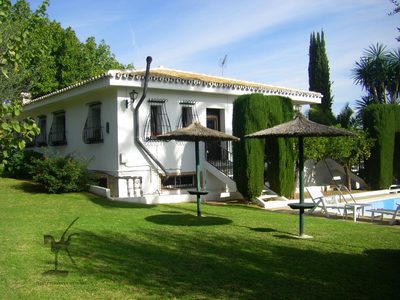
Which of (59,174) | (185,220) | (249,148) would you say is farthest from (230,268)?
(59,174)

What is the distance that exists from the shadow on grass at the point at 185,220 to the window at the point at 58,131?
30.1 feet

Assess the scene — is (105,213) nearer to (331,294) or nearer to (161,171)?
(161,171)

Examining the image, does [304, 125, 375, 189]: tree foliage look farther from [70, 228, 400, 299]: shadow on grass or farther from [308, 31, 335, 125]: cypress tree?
[308, 31, 335, 125]: cypress tree

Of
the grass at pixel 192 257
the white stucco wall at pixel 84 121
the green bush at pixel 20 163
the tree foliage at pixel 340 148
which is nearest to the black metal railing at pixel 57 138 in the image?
the white stucco wall at pixel 84 121

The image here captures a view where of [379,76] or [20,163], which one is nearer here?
[20,163]

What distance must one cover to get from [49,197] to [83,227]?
15.0 ft

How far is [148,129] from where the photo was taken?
13.2 m

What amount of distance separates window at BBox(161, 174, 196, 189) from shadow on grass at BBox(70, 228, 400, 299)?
22.7ft

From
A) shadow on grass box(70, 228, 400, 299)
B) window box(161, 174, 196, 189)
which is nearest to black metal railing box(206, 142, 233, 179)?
window box(161, 174, 196, 189)

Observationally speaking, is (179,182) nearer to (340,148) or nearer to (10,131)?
(340,148)

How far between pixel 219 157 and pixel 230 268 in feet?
33.3

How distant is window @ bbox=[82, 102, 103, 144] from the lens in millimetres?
13836

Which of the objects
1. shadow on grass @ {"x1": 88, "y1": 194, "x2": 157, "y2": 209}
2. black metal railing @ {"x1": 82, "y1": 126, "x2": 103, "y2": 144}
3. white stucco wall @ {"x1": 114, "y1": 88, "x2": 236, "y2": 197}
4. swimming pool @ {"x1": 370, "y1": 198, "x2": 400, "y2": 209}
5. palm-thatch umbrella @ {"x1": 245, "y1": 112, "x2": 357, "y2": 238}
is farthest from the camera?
swimming pool @ {"x1": 370, "y1": 198, "x2": 400, "y2": 209}

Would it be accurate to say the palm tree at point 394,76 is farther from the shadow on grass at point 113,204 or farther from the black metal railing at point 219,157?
the shadow on grass at point 113,204
